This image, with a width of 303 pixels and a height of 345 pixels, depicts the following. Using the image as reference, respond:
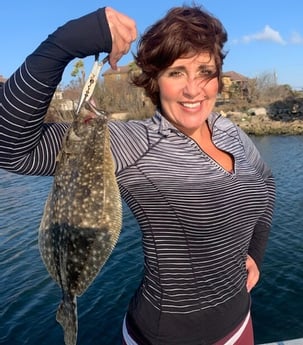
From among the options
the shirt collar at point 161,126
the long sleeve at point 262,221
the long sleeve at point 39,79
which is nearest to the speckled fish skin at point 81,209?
the long sleeve at point 39,79

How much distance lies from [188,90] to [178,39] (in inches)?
10.6

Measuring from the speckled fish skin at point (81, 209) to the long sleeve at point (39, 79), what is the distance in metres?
0.23

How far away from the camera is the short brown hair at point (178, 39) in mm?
2203

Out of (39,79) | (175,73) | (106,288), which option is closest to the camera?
(39,79)

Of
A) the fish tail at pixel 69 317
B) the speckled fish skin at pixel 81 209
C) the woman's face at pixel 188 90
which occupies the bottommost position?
the fish tail at pixel 69 317

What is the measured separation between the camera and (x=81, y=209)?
6.82 ft

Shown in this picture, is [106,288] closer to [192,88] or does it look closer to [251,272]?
[251,272]

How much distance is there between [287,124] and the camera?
173 feet

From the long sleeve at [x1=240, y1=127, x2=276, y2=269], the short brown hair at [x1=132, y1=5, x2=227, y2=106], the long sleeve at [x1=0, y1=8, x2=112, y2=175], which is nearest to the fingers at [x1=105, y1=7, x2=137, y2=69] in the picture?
the long sleeve at [x1=0, y1=8, x2=112, y2=175]

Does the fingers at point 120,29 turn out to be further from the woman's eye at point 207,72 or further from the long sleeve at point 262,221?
the long sleeve at point 262,221

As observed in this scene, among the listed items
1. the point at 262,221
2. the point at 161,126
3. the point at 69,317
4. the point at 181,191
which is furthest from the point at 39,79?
the point at 262,221

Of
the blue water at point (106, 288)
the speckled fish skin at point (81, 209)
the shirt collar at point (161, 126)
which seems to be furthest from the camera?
the blue water at point (106, 288)

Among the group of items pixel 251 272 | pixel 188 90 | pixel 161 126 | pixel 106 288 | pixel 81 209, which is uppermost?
pixel 188 90

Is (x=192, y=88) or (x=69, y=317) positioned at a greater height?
(x=192, y=88)
